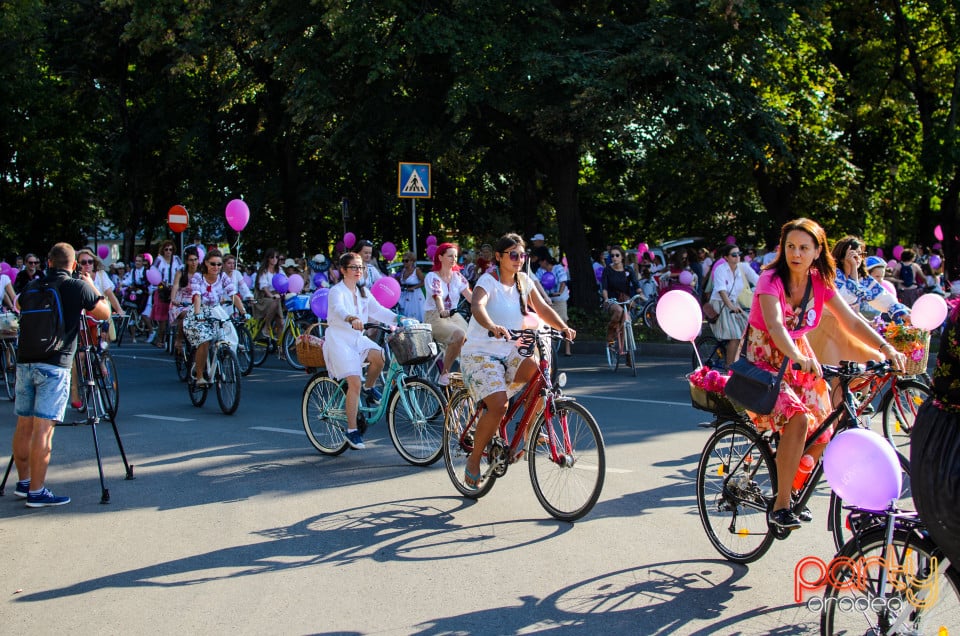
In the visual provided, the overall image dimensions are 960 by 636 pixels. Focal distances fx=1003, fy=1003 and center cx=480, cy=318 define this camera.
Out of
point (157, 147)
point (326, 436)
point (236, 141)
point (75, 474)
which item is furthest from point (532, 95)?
point (157, 147)

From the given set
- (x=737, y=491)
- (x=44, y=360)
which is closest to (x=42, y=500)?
(x=44, y=360)

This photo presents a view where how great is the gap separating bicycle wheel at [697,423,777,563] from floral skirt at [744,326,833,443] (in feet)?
0.54

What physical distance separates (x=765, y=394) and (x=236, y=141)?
28.7 meters

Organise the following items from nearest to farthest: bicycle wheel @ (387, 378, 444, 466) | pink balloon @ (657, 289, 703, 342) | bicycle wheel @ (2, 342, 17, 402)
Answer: pink balloon @ (657, 289, 703, 342) → bicycle wheel @ (387, 378, 444, 466) → bicycle wheel @ (2, 342, 17, 402)

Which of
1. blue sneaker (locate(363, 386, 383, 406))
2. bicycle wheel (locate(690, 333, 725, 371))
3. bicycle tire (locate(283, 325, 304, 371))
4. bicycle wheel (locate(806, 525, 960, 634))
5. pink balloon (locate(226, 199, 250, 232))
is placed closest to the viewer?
bicycle wheel (locate(806, 525, 960, 634))

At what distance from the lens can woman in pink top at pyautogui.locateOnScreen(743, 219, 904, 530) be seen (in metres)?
4.73

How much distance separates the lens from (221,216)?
34438 mm

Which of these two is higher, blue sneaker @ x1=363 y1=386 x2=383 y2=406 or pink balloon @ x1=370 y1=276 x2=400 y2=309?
pink balloon @ x1=370 y1=276 x2=400 y2=309

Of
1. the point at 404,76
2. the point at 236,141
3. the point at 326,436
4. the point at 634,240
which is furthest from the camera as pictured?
the point at 634,240

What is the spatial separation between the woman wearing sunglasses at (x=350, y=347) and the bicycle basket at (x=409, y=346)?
0.82ft

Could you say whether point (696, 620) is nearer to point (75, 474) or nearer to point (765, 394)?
point (765, 394)

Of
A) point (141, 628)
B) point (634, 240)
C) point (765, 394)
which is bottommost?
point (141, 628)

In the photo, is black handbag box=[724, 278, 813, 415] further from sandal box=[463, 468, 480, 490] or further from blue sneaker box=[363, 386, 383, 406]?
blue sneaker box=[363, 386, 383, 406]

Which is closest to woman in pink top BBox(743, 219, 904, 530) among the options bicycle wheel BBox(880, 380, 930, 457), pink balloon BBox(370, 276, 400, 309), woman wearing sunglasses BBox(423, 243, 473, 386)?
bicycle wheel BBox(880, 380, 930, 457)
